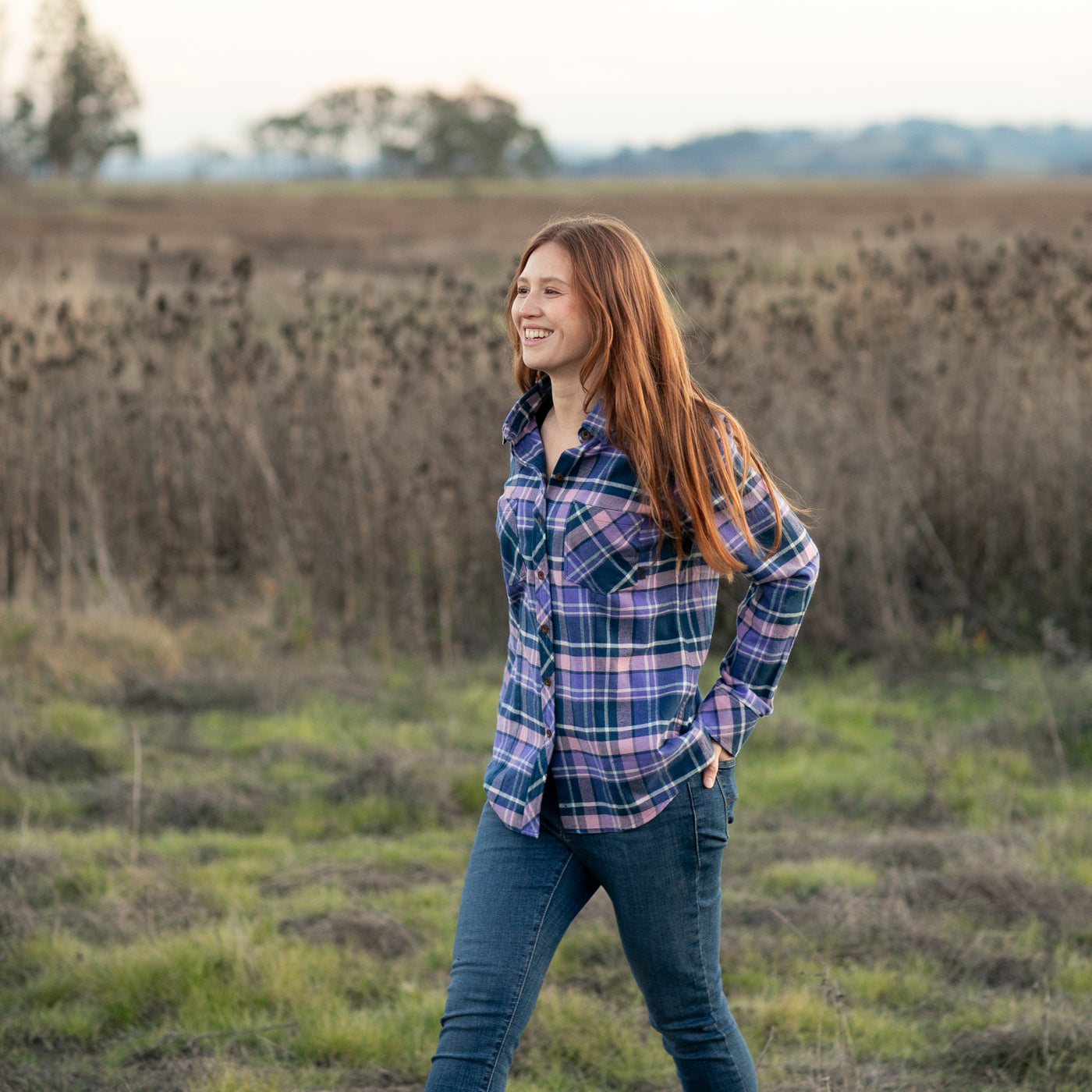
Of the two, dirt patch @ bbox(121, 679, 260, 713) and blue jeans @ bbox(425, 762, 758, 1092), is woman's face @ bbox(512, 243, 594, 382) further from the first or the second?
dirt patch @ bbox(121, 679, 260, 713)

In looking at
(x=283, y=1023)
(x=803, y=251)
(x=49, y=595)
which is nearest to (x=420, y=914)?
(x=283, y=1023)

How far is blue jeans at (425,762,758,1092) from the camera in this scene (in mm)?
1953

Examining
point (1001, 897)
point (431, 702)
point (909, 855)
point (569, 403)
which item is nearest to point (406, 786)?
point (431, 702)

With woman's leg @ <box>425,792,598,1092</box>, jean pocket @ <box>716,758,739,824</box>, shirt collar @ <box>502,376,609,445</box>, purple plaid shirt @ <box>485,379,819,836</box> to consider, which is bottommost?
woman's leg @ <box>425,792,598,1092</box>

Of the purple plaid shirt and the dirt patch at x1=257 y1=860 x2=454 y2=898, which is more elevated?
the purple plaid shirt

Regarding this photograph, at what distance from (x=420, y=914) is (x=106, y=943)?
0.89 metres

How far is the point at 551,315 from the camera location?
81.2 inches

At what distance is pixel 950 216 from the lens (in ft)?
94.2

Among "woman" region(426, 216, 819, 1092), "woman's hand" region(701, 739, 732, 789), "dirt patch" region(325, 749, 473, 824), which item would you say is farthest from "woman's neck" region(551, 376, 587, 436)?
"dirt patch" region(325, 749, 473, 824)

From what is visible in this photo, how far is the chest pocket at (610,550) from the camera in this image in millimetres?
2012

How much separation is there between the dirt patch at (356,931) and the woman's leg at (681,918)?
1.67 m

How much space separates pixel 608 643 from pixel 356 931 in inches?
77.6

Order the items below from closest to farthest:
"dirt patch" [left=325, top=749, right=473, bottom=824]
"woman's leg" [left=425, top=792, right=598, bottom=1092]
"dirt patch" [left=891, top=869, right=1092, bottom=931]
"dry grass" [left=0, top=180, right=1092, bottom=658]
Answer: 1. "woman's leg" [left=425, top=792, right=598, bottom=1092]
2. "dirt patch" [left=891, top=869, right=1092, bottom=931]
3. "dirt patch" [left=325, top=749, right=473, bottom=824]
4. "dry grass" [left=0, top=180, right=1092, bottom=658]

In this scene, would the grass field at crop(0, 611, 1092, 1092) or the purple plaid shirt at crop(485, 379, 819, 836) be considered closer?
the purple plaid shirt at crop(485, 379, 819, 836)
